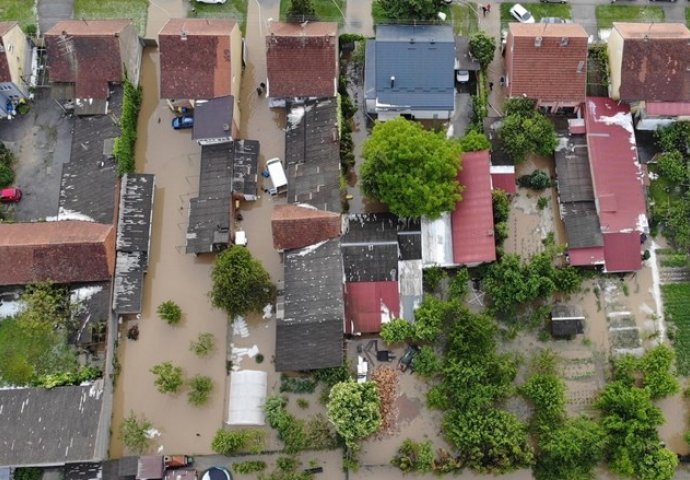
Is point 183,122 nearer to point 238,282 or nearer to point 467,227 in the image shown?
point 238,282

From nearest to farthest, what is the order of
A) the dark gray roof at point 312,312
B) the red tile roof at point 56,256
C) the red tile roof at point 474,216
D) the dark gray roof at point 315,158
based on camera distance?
1. the dark gray roof at point 312,312
2. the red tile roof at point 56,256
3. the red tile roof at point 474,216
4. the dark gray roof at point 315,158

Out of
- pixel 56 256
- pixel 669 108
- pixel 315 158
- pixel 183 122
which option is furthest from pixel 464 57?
pixel 56 256

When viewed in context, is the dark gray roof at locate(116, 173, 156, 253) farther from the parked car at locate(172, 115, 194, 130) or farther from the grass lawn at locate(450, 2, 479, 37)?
the grass lawn at locate(450, 2, 479, 37)

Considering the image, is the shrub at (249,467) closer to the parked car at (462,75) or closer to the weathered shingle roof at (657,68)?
the parked car at (462,75)

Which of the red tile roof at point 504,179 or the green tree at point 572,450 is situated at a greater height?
the red tile roof at point 504,179

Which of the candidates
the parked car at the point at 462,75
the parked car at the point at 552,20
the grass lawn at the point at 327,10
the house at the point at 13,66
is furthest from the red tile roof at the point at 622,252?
the house at the point at 13,66

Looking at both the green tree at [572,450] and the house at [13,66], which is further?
the house at [13,66]

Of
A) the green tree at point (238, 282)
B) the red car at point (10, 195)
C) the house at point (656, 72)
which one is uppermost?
the house at point (656, 72)
